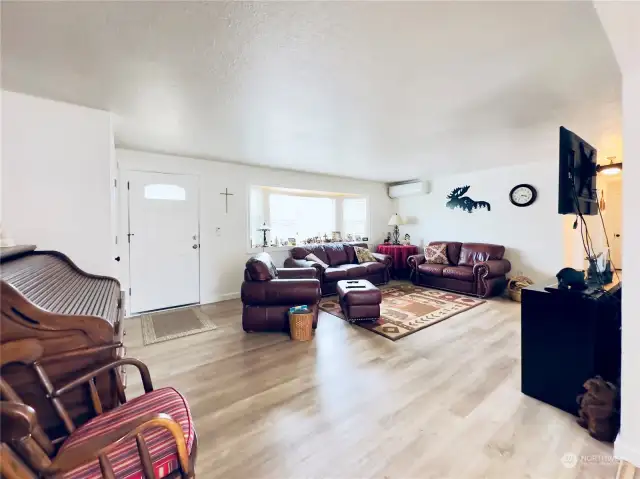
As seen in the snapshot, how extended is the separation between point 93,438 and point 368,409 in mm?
1553

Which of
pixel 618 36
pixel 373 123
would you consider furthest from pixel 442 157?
pixel 618 36

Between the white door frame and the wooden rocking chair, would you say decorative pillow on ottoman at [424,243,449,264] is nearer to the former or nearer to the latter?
Result: the white door frame

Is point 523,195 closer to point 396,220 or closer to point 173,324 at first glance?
point 396,220

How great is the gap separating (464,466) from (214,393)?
167 cm

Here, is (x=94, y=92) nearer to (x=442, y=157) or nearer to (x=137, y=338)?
(x=137, y=338)

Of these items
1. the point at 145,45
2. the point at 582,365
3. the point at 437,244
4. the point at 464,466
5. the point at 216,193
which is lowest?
the point at 464,466

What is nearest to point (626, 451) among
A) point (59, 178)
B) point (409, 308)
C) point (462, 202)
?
point (409, 308)

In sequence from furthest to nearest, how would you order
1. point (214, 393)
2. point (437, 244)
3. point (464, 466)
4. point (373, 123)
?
point (437, 244)
point (373, 123)
point (214, 393)
point (464, 466)

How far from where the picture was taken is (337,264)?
18.3 feet

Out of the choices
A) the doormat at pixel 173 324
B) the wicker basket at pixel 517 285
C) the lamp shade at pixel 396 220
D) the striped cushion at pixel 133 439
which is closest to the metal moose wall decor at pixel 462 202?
the lamp shade at pixel 396 220

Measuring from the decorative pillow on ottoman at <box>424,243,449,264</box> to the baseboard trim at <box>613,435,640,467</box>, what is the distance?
4.17 m

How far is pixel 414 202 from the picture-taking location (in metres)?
6.75

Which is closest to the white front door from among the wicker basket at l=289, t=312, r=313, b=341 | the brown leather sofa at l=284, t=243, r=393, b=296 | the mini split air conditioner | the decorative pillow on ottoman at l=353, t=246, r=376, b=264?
the brown leather sofa at l=284, t=243, r=393, b=296

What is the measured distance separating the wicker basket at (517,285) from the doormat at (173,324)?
176 inches
